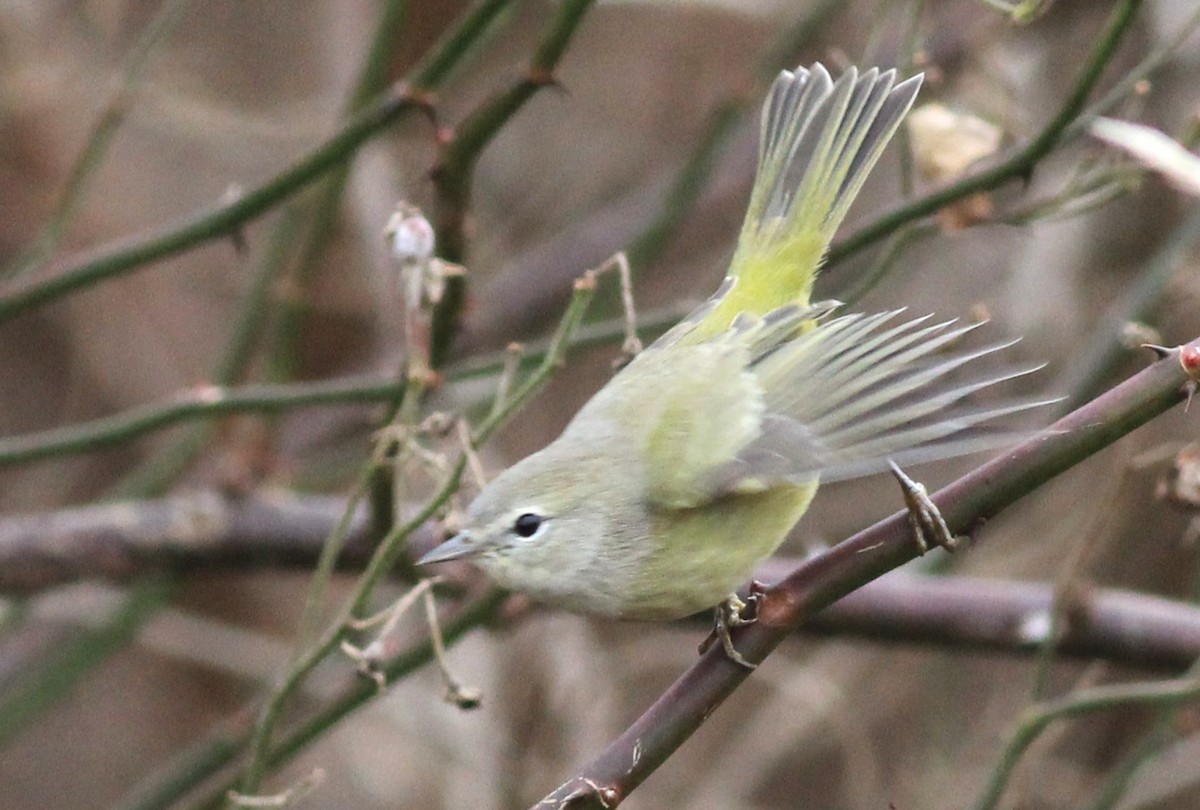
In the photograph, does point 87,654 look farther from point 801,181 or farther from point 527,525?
point 801,181

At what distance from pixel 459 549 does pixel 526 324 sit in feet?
9.08

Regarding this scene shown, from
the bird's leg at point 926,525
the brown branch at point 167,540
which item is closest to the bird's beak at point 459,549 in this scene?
the bird's leg at point 926,525

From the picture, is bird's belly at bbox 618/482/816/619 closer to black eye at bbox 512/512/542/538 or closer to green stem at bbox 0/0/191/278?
black eye at bbox 512/512/542/538

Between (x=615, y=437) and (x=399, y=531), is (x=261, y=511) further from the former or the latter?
(x=399, y=531)

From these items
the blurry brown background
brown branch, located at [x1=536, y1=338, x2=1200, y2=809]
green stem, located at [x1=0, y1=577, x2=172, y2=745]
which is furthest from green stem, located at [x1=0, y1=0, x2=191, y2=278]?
brown branch, located at [x1=536, y1=338, x2=1200, y2=809]

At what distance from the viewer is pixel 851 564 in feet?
5.44

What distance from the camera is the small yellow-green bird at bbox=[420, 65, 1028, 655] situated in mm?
2000

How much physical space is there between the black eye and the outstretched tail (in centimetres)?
56

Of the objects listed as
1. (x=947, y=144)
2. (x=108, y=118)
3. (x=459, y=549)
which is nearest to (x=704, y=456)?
(x=459, y=549)

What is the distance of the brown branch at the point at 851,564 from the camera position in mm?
1540

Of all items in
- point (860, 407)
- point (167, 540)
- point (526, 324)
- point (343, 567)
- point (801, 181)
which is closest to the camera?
point (860, 407)

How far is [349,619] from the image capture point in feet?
6.54

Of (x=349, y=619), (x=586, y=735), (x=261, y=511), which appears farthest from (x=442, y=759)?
(x=349, y=619)

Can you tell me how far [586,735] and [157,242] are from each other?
2.34 metres
